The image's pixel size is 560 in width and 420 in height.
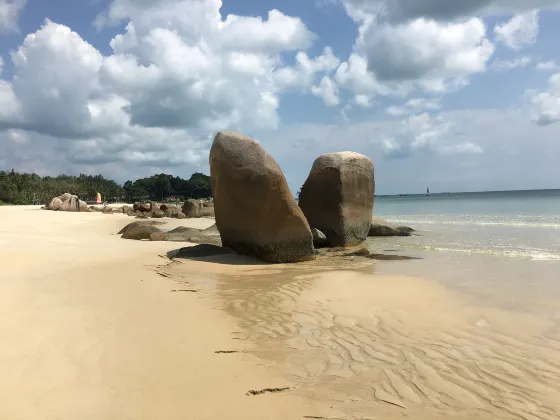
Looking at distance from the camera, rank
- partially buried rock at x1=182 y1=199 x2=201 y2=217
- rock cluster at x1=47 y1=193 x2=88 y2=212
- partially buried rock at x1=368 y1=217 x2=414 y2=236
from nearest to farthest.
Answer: partially buried rock at x1=368 y1=217 x2=414 y2=236 < partially buried rock at x1=182 y1=199 x2=201 y2=217 < rock cluster at x1=47 y1=193 x2=88 y2=212

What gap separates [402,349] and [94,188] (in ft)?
304

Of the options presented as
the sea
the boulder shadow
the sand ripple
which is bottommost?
the sand ripple

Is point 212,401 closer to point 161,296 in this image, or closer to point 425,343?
point 425,343

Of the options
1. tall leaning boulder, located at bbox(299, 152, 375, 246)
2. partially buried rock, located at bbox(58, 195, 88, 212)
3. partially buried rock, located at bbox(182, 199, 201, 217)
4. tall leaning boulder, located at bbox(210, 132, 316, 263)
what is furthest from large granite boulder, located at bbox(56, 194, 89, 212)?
tall leaning boulder, located at bbox(210, 132, 316, 263)

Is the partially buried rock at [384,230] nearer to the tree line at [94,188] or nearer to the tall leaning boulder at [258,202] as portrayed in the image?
the tall leaning boulder at [258,202]

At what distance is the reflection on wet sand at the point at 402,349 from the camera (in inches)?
133

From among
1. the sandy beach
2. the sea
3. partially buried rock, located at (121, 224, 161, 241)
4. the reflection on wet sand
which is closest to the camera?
the sandy beach

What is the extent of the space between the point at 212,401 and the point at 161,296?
3.58 metres

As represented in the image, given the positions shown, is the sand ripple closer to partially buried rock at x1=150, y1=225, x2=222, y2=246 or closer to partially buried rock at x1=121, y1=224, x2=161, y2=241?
partially buried rock at x1=150, y1=225, x2=222, y2=246

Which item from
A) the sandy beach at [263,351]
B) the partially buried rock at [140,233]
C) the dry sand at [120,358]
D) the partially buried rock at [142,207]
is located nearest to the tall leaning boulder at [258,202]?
the sandy beach at [263,351]

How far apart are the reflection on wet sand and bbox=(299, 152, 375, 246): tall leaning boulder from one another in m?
6.57

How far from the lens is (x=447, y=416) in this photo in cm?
317

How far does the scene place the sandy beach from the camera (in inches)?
127

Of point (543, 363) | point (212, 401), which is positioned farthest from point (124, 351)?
point (543, 363)
